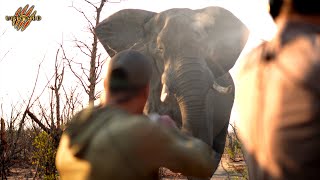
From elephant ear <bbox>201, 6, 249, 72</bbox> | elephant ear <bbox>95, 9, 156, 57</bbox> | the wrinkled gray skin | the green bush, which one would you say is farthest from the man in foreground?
the green bush

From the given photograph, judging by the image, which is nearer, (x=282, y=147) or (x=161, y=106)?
(x=282, y=147)

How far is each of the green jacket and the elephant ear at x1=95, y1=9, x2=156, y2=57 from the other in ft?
18.9

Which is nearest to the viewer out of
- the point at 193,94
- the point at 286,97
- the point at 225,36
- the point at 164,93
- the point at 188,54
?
the point at 286,97

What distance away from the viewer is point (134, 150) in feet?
5.94

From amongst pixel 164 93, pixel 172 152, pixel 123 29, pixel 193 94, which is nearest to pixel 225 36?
pixel 123 29

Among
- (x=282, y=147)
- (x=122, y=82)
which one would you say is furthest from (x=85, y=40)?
(x=282, y=147)

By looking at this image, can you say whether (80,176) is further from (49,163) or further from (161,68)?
(49,163)

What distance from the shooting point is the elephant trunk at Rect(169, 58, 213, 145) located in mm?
5949

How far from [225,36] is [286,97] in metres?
6.75

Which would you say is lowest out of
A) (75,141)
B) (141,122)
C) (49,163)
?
(49,163)

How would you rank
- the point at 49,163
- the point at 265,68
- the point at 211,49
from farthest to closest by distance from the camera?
1. the point at 49,163
2. the point at 211,49
3. the point at 265,68

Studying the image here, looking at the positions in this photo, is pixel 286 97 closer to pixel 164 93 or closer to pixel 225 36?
pixel 164 93

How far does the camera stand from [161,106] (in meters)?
6.82

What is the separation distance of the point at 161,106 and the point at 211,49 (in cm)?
124
